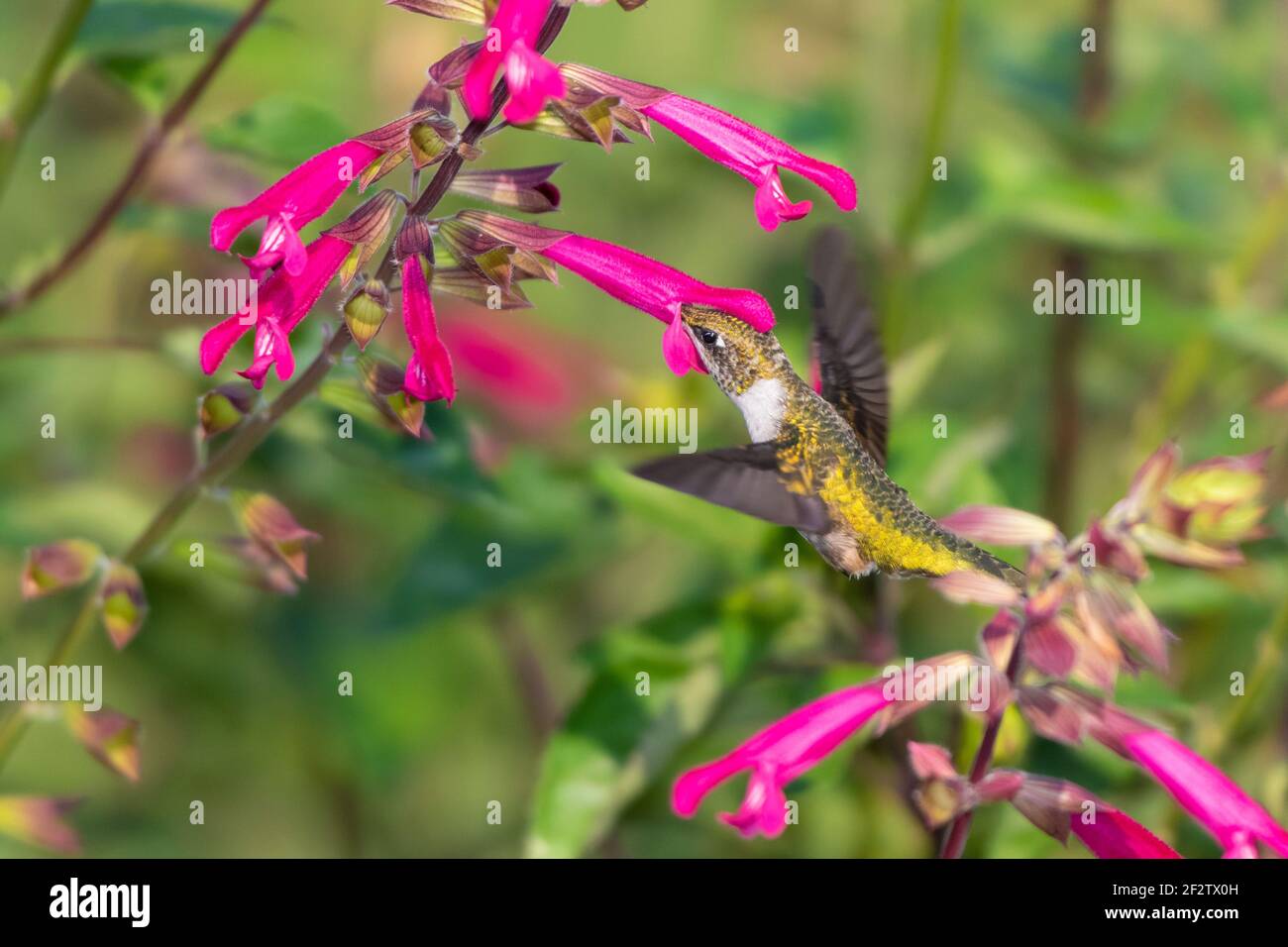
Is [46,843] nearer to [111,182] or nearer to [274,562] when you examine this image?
[274,562]

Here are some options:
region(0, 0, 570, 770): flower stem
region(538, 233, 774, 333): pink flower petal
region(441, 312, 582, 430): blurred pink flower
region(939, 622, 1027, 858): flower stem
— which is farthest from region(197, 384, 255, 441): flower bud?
region(441, 312, 582, 430): blurred pink flower

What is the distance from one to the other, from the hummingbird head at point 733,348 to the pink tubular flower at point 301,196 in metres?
0.35

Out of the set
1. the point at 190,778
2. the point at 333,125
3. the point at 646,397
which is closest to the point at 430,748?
the point at 190,778

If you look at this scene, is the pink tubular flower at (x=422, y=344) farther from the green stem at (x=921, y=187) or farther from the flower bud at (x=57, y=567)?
the green stem at (x=921, y=187)

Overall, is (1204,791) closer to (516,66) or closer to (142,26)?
(516,66)

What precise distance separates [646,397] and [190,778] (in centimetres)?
97

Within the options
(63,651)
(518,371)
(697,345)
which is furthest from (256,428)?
(518,371)

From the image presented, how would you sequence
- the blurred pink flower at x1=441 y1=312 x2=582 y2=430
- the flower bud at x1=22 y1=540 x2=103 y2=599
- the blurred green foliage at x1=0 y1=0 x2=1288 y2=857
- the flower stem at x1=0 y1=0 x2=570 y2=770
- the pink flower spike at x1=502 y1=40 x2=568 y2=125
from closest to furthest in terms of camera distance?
the pink flower spike at x1=502 y1=40 x2=568 y2=125 < the flower stem at x1=0 y1=0 x2=570 y2=770 < the flower bud at x1=22 y1=540 x2=103 y2=599 < the blurred green foliage at x1=0 y1=0 x2=1288 y2=857 < the blurred pink flower at x1=441 y1=312 x2=582 y2=430

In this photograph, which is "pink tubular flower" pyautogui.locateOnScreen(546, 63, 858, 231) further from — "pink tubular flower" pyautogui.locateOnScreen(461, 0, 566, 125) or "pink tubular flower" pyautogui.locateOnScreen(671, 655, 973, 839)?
"pink tubular flower" pyautogui.locateOnScreen(671, 655, 973, 839)

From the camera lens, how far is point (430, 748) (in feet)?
7.47

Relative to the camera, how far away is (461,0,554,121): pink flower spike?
968 mm

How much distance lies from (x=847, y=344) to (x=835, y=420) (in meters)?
0.10

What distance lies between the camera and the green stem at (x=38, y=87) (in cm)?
136

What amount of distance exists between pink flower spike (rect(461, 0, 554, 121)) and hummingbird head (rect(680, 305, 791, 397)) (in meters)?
0.34
